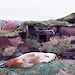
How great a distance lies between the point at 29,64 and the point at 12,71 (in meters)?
1.00

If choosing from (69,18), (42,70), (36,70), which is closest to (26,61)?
(36,70)

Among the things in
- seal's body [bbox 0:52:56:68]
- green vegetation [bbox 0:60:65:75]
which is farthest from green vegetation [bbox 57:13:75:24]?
green vegetation [bbox 0:60:65:75]

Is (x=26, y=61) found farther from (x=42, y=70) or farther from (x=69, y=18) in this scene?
(x=69, y=18)

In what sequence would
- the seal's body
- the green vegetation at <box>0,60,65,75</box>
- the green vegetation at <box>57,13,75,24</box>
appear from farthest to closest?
1. the green vegetation at <box>57,13,75,24</box>
2. the seal's body
3. the green vegetation at <box>0,60,65,75</box>

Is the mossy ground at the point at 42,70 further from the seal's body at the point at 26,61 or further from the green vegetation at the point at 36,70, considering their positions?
the seal's body at the point at 26,61

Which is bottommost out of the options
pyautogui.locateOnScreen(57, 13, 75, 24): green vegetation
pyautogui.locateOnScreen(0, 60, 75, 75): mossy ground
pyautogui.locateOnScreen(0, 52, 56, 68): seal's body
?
pyautogui.locateOnScreen(0, 60, 75, 75): mossy ground

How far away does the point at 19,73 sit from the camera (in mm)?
6445

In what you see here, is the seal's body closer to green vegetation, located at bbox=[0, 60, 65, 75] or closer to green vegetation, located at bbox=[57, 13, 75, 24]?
green vegetation, located at bbox=[0, 60, 65, 75]

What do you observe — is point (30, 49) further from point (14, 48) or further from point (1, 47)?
point (1, 47)

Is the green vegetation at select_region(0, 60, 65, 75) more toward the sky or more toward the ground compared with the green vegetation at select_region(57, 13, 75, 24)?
more toward the ground

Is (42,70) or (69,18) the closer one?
(42,70)

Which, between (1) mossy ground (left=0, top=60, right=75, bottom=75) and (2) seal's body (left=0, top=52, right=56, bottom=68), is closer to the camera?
(1) mossy ground (left=0, top=60, right=75, bottom=75)

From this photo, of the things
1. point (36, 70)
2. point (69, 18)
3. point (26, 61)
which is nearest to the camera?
point (36, 70)

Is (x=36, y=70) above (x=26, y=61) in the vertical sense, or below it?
below
